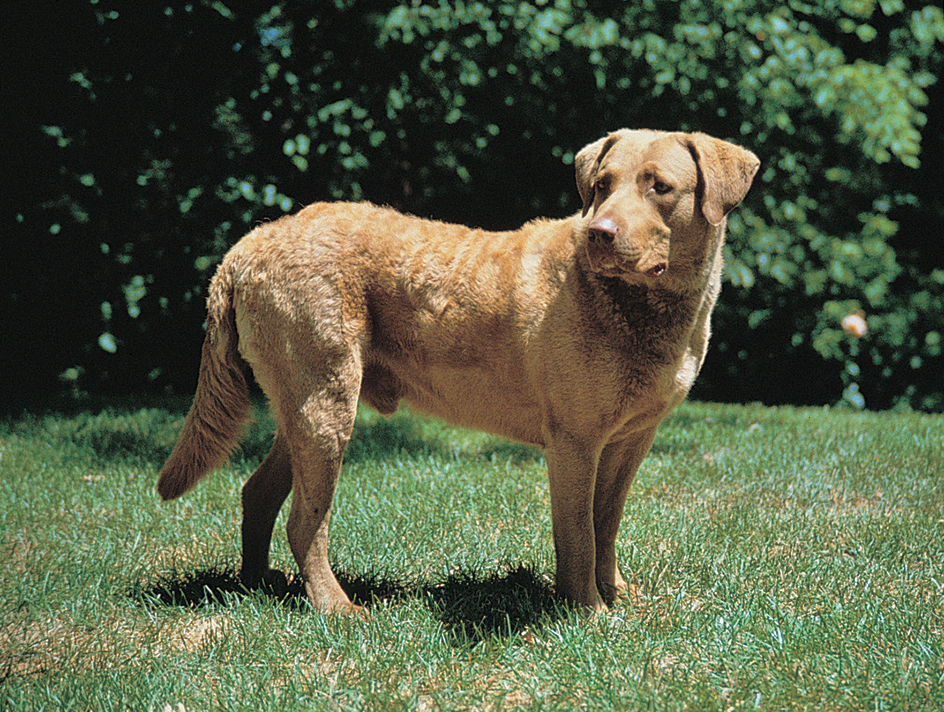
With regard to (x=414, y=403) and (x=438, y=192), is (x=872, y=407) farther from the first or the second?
(x=414, y=403)

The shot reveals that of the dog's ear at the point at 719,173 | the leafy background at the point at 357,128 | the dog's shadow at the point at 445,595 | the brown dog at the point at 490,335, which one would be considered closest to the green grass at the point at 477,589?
the dog's shadow at the point at 445,595

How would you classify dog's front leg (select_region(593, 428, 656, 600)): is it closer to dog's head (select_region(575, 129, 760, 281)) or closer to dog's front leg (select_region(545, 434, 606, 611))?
dog's front leg (select_region(545, 434, 606, 611))

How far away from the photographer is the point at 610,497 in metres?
3.27

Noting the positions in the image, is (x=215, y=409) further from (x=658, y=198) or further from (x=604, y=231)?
(x=658, y=198)

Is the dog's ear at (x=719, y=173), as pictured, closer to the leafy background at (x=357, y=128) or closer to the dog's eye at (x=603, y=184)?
the dog's eye at (x=603, y=184)

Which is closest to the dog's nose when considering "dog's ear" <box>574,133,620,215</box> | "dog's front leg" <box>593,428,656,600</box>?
"dog's ear" <box>574,133,620,215</box>

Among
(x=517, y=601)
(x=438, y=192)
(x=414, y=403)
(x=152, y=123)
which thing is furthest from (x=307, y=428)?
(x=438, y=192)

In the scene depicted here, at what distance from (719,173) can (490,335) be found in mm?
985

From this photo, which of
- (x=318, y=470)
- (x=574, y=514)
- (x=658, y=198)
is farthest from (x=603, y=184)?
(x=318, y=470)

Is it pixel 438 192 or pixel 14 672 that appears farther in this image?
pixel 438 192

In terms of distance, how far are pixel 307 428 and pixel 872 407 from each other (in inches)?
295

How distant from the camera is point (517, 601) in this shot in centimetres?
311

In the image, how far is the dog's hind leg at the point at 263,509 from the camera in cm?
335

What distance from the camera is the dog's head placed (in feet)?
8.59
